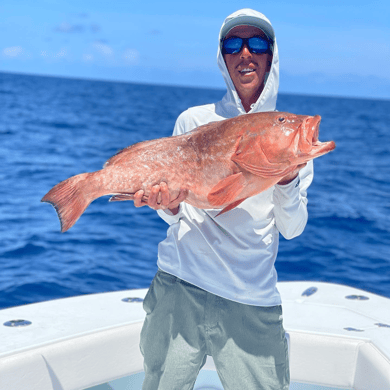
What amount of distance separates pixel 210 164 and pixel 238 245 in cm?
41

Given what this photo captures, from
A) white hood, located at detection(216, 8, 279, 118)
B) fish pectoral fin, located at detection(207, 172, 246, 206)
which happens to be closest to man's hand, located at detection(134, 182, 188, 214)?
fish pectoral fin, located at detection(207, 172, 246, 206)

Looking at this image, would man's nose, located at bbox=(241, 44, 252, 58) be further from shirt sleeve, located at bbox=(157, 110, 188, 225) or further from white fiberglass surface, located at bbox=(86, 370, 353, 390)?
white fiberglass surface, located at bbox=(86, 370, 353, 390)

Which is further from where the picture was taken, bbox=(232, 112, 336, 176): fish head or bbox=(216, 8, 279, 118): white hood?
bbox=(216, 8, 279, 118): white hood

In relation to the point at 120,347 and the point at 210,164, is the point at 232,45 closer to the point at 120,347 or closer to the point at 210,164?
the point at 210,164

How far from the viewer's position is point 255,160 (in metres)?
2.19

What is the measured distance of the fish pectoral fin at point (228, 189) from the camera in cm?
215

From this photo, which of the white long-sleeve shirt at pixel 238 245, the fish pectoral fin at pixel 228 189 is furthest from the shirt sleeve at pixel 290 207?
the fish pectoral fin at pixel 228 189

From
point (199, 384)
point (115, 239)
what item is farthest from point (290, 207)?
point (115, 239)

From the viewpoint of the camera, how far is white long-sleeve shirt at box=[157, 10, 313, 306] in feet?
7.84

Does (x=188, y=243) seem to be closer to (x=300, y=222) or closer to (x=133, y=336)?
(x=300, y=222)

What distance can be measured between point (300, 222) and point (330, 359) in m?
1.43

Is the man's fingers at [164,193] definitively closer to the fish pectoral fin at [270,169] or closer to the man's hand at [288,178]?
the fish pectoral fin at [270,169]

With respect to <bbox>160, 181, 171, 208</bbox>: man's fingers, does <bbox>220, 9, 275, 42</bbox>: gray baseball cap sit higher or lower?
higher

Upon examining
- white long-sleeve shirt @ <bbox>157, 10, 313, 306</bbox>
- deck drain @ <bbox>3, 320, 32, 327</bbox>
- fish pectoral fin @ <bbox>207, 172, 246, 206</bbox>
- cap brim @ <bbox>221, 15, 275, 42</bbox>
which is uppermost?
cap brim @ <bbox>221, 15, 275, 42</bbox>
